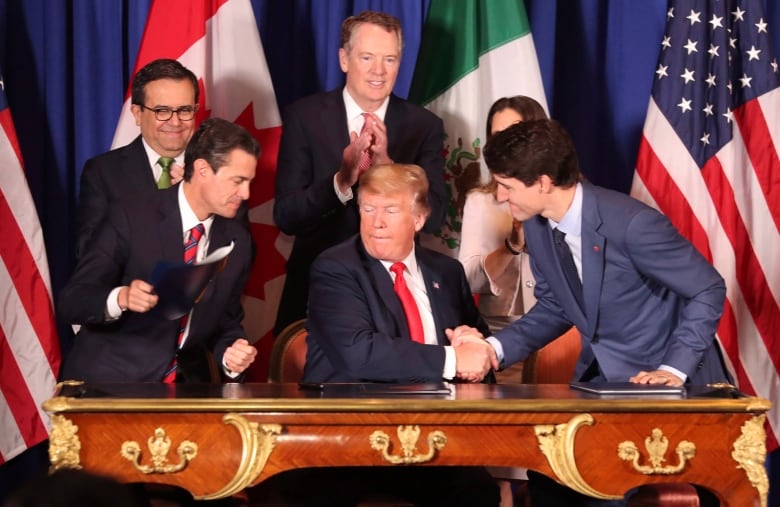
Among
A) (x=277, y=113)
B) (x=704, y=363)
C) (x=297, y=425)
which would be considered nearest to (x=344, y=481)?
(x=297, y=425)

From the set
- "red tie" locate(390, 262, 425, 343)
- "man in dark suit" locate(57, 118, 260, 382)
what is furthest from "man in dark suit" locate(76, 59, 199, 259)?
"red tie" locate(390, 262, 425, 343)

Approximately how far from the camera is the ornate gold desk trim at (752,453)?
3068 mm

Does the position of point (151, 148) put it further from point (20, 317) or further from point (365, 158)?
point (20, 317)

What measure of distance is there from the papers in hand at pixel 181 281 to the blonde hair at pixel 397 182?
0.59m

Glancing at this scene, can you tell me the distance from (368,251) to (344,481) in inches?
28.9

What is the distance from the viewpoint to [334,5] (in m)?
5.39

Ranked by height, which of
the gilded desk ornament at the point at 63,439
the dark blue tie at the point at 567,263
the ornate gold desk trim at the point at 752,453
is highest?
the dark blue tie at the point at 567,263

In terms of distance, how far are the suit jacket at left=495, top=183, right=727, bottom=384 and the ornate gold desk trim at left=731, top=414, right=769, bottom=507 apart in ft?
1.08

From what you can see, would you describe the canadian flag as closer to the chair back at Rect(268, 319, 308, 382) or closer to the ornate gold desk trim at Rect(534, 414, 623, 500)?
the chair back at Rect(268, 319, 308, 382)

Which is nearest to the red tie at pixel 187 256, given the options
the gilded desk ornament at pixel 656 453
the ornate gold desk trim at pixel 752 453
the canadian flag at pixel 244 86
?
the canadian flag at pixel 244 86

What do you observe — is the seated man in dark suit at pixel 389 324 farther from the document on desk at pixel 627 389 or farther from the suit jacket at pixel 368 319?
the document on desk at pixel 627 389

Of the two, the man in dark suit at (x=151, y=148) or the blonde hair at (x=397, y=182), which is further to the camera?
the man in dark suit at (x=151, y=148)

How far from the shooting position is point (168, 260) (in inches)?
147

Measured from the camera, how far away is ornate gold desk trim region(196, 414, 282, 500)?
295 centimetres
